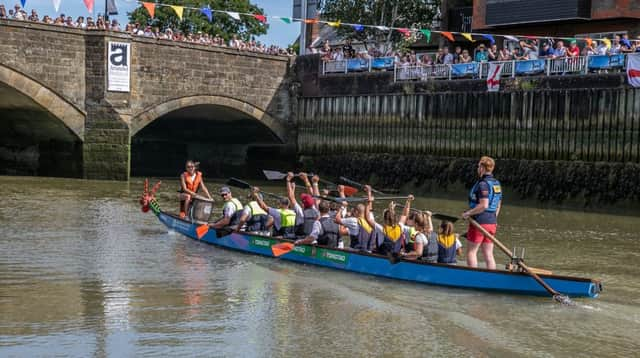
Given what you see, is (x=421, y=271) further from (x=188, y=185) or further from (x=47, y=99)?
(x=47, y=99)

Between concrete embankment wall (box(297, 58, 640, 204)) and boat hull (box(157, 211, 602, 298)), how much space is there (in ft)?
39.1

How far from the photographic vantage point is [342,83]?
112 ft

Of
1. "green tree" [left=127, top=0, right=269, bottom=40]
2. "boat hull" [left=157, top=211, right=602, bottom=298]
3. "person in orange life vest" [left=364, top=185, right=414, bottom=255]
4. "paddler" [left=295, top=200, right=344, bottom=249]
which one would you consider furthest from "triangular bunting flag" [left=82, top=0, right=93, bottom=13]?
"green tree" [left=127, top=0, right=269, bottom=40]

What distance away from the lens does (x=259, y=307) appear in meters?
12.2

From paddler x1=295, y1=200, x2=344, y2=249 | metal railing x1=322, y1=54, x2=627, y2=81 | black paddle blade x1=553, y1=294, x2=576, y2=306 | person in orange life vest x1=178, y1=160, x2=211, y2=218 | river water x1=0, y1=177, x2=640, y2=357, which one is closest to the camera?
river water x1=0, y1=177, x2=640, y2=357

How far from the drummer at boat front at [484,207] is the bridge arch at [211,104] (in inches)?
787

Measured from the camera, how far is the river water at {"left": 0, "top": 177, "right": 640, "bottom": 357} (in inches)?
405

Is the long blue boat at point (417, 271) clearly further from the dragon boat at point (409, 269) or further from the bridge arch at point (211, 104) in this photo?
the bridge arch at point (211, 104)

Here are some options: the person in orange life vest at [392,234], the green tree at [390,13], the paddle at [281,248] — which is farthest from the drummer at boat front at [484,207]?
the green tree at [390,13]

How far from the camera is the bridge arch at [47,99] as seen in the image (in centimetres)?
2842

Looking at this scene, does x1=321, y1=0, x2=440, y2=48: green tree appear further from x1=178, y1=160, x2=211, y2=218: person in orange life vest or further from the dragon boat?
the dragon boat

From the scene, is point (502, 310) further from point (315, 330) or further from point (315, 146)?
point (315, 146)

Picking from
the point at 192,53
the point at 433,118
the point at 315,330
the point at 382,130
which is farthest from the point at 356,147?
the point at 315,330

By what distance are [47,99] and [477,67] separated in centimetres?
1352
